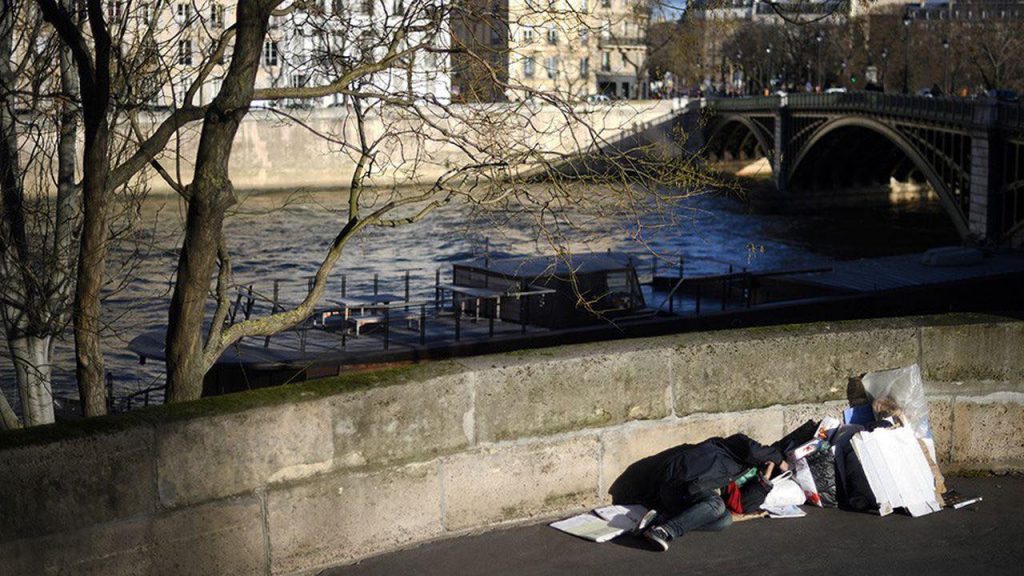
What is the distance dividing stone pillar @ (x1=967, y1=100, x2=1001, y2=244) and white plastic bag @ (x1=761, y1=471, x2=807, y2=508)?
3446cm

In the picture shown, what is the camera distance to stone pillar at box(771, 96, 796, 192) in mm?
56594

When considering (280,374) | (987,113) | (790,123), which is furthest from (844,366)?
(790,123)

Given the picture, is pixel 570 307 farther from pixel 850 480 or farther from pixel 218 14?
pixel 850 480

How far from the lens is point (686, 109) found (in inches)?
2694

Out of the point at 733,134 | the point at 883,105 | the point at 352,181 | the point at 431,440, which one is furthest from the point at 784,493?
the point at 733,134

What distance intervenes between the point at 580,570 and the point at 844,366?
137cm

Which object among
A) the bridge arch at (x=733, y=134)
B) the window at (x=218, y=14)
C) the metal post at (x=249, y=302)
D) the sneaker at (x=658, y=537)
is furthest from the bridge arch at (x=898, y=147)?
the sneaker at (x=658, y=537)

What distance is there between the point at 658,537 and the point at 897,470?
34.7 inches

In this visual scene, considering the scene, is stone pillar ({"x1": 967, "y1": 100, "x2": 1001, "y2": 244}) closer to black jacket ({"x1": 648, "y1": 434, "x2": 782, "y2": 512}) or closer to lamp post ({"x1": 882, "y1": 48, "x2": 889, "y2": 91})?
black jacket ({"x1": 648, "y1": 434, "x2": 782, "y2": 512})

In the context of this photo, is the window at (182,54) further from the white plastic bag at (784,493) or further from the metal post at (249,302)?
the white plastic bag at (784,493)

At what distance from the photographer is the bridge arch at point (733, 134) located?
195 ft

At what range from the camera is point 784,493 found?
4.73 metres

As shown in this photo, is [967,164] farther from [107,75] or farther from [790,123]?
[107,75]

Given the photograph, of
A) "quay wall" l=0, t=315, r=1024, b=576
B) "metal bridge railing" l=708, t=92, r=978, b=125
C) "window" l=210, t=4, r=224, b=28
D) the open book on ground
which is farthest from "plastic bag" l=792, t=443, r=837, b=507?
"metal bridge railing" l=708, t=92, r=978, b=125
